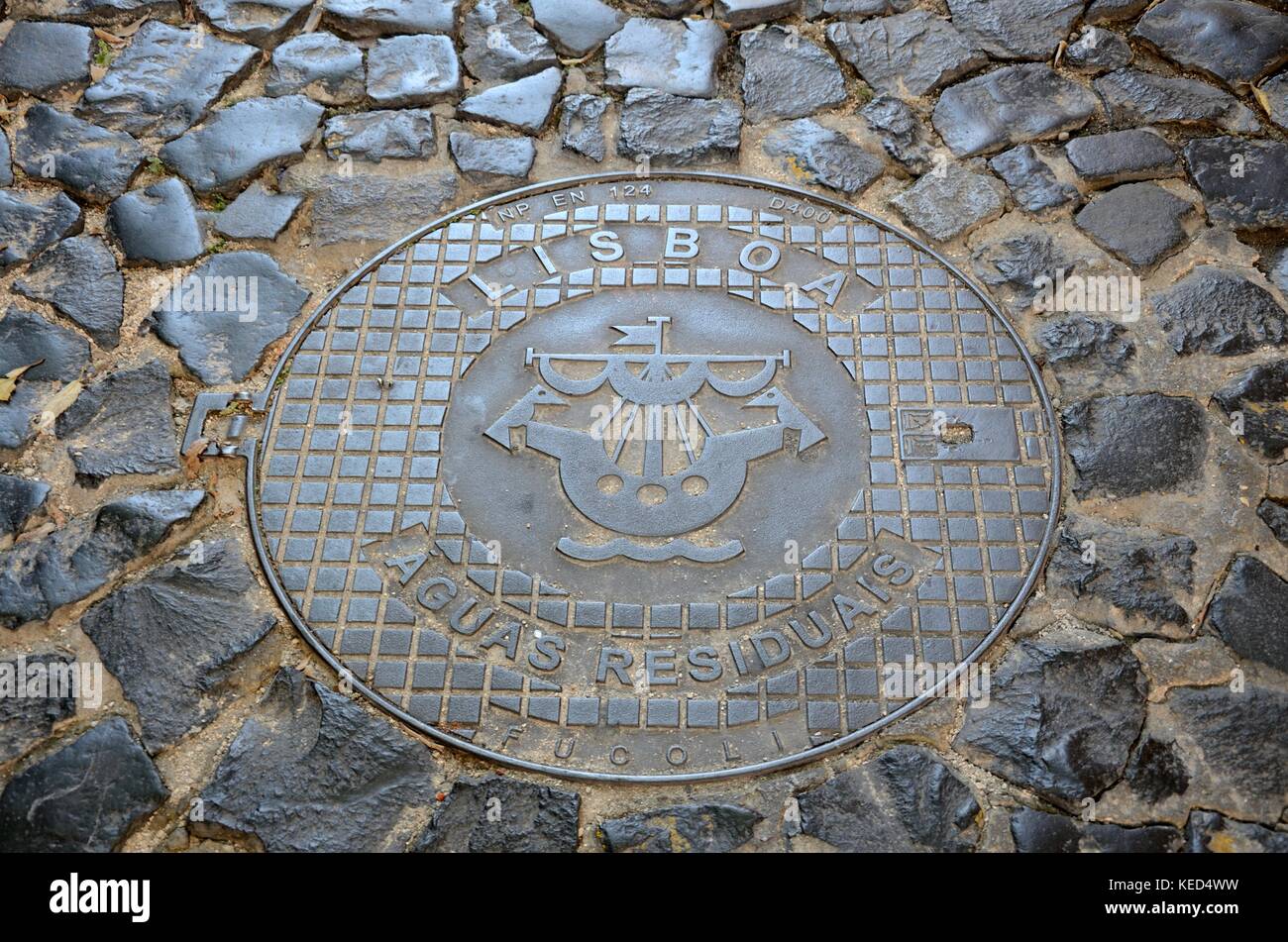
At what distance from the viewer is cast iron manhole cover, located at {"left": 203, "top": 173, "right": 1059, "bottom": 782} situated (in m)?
3.17

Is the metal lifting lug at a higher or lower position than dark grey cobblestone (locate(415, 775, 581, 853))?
higher

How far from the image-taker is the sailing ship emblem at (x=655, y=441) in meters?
3.42

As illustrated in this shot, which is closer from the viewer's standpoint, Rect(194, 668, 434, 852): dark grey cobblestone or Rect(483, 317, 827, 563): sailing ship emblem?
Rect(194, 668, 434, 852): dark grey cobblestone

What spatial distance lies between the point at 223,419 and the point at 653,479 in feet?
4.33

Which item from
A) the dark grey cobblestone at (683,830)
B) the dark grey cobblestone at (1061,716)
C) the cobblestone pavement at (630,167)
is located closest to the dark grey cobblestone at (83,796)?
the cobblestone pavement at (630,167)

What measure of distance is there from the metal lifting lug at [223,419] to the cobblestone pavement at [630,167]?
47mm

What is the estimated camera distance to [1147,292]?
392 cm

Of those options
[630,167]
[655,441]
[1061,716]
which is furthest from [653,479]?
[630,167]

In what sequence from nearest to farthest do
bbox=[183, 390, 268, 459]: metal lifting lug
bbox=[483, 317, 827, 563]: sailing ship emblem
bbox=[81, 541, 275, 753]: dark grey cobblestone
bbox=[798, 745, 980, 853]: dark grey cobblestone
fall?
bbox=[798, 745, 980, 853]: dark grey cobblestone
bbox=[81, 541, 275, 753]: dark grey cobblestone
bbox=[483, 317, 827, 563]: sailing ship emblem
bbox=[183, 390, 268, 459]: metal lifting lug

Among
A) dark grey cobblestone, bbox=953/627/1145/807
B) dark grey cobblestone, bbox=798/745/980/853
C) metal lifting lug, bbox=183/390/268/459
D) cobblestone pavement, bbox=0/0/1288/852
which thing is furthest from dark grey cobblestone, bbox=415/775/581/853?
metal lifting lug, bbox=183/390/268/459

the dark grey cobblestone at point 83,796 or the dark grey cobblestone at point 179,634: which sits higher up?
the dark grey cobblestone at point 179,634

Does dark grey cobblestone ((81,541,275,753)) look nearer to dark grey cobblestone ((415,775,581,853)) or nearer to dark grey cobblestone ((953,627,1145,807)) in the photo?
dark grey cobblestone ((415,775,581,853))

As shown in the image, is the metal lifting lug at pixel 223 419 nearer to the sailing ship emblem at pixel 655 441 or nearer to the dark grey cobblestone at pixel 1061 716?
the sailing ship emblem at pixel 655 441

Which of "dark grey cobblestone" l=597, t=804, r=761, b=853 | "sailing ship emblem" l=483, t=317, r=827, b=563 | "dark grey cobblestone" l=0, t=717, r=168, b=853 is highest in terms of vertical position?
"sailing ship emblem" l=483, t=317, r=827, b=563
